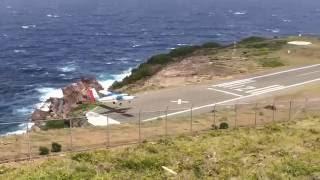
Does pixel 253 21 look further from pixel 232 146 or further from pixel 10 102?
pixel 232 146

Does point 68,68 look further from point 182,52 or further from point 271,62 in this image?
point 271,62

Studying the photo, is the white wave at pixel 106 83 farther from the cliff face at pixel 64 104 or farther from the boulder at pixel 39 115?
the boulder at pixel 39 115

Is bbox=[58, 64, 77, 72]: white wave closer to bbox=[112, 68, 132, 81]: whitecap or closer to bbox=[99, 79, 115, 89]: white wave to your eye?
bbox=[112, 68, 132, 81]: whitecap

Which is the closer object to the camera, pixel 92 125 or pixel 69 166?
pixel 69 166

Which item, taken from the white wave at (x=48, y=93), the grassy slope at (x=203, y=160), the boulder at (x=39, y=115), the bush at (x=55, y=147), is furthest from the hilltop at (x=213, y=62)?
the bush at (x=55, y=147)

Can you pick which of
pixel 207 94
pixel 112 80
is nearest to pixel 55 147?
pixel 207 94

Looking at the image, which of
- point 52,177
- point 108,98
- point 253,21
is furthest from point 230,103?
point 253,21
